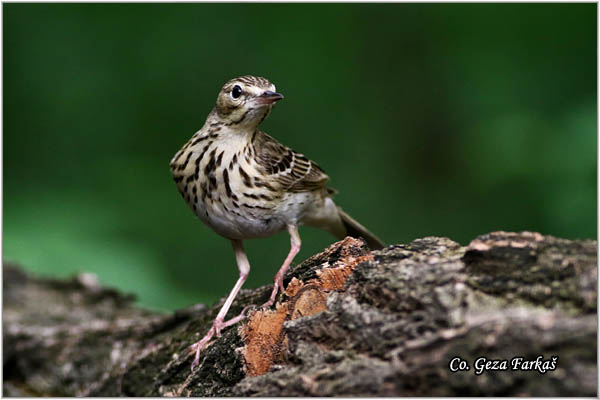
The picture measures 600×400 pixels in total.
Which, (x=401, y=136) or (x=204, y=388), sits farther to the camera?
(x=401, y=136)

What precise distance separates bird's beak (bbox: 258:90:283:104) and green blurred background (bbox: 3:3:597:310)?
2390mm

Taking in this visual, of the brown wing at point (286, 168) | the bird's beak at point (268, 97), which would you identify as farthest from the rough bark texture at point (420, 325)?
the bird's beak at point (268, 97)

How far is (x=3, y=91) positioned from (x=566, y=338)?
690cm

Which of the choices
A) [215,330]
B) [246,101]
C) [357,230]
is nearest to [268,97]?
[246,101]

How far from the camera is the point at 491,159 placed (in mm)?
6227

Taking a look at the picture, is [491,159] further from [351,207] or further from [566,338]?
[566,338]

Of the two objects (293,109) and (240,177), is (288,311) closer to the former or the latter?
(240,177)

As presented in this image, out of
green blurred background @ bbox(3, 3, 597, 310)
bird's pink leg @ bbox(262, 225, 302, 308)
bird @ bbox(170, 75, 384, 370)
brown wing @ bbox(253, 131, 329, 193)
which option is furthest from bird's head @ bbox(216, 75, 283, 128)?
green blurred background @ bbox(3, 3, 597, 310)

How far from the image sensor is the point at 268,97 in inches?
158

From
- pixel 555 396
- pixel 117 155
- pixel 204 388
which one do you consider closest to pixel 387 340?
pixel 555 396

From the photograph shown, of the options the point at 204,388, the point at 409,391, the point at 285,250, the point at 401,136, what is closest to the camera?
the point at 409,391

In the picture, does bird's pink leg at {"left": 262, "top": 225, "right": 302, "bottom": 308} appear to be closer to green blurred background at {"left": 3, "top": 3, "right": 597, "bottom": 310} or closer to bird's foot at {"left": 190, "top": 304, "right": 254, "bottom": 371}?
bird's foot at {"left": 190, "top": 304, "right": 254, "bottom": 371}

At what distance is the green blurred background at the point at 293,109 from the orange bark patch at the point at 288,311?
113 inches

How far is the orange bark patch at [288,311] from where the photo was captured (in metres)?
2.90
